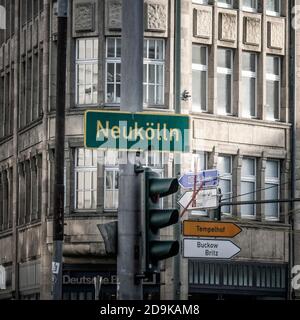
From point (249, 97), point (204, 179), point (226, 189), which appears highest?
point (249, 97)

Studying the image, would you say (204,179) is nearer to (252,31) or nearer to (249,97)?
(249,97)

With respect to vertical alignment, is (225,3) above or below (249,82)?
above

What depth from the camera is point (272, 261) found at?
44.2 m

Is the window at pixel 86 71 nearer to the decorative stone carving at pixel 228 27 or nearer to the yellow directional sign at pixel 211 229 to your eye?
the decorative stone carving at pixel 228 27

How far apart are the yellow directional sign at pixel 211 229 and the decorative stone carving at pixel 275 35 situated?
19.5 meters

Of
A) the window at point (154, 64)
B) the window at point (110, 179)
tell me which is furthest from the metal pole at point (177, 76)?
the window at point (110, 179)

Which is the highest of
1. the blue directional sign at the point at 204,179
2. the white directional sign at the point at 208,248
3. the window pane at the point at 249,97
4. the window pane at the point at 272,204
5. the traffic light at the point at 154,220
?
the window pane at the point at 249,97

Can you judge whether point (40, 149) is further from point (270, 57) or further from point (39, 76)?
point (270, 57)

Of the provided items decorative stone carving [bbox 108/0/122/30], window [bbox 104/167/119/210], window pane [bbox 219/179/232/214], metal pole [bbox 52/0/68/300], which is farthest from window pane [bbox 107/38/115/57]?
metal pole [bbox 52/0/68/300]

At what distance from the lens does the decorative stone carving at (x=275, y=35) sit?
4447 cm

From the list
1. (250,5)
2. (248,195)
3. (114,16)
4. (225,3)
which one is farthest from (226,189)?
(114,16)

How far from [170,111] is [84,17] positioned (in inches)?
155

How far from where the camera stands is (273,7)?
148ft
